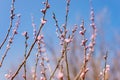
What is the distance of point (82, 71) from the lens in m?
3.03

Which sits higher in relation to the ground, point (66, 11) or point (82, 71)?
point (66, 11)

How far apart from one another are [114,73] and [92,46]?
16662mm

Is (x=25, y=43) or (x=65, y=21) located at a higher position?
(x=65, y=21)

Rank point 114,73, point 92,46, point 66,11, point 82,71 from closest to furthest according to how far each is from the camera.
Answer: point 82,71, point 66,11, point 92,46, point 114,73

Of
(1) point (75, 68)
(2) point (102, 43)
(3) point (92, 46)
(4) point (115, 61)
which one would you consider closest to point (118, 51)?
(4) point (115, 61)

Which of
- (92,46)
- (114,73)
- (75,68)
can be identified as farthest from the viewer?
(114,73)

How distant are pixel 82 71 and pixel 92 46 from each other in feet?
1.93

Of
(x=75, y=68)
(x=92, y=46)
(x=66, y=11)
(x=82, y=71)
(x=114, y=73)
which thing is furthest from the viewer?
(x=114, y=73)

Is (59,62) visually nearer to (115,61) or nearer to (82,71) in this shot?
(82,71)

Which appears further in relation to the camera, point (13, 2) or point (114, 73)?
point (114, 73)

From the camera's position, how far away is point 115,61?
2066cm

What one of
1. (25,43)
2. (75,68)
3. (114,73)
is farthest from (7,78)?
(114,73)

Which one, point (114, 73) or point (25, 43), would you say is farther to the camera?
point (114, 73)

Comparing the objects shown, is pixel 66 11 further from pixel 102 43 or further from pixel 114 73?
pixel 114 73
